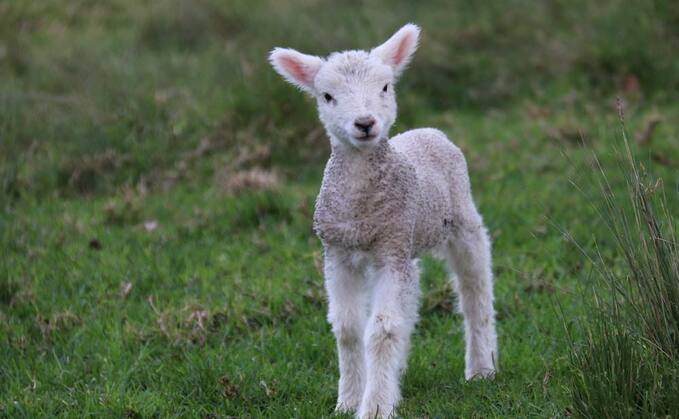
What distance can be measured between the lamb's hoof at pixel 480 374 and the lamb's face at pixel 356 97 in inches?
53.5

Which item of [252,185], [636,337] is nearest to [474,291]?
[636,337]

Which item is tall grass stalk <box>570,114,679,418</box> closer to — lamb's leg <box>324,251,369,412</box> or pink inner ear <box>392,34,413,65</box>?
lamb's leg <box>324,251,369,412</box>

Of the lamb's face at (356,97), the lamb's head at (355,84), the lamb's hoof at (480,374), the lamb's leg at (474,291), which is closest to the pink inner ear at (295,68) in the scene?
the lamb's head at (355,84)

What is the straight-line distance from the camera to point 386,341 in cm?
473

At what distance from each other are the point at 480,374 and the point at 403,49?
5.62 ft

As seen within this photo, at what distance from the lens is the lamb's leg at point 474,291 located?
17.9 feet

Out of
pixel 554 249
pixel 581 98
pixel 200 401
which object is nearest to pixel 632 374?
pixel 200 401

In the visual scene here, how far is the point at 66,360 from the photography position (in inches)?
230

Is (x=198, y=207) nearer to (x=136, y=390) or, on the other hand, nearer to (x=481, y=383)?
(x=136, y=390)

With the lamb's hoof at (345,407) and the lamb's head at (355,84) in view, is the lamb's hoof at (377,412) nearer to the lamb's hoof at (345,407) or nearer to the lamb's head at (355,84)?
the lamb's hoof at (345,407)

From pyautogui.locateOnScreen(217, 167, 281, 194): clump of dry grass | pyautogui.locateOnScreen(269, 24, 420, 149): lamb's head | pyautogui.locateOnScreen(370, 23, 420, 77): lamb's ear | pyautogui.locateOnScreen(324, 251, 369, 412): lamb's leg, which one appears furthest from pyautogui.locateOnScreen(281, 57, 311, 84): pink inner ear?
pyautogui.locateOnScreen(217, 167, 281, 194): clump of dry grass

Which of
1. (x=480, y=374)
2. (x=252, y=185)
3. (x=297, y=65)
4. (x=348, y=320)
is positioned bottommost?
(x=252, y=185)

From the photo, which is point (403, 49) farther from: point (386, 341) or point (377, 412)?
point (377, 412)

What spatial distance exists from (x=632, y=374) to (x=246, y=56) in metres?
7.61
